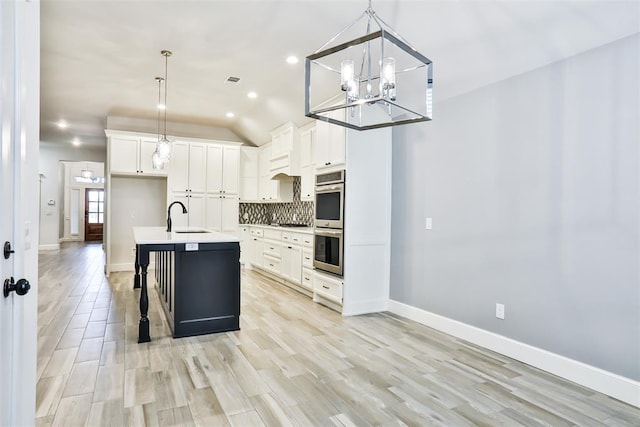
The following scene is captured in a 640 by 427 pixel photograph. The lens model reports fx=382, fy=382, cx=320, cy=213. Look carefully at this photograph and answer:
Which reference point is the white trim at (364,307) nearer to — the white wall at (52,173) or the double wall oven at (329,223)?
the double wall oven at (329,223)

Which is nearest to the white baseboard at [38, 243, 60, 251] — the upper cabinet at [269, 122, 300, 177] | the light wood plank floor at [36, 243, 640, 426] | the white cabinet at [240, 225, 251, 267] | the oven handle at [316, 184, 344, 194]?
the white cabinet at [240, 225, 251, 267]

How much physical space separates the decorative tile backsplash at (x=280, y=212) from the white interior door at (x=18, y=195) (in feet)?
15.8

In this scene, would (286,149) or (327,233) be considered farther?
(286,149)

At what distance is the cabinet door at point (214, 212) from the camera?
271 inches

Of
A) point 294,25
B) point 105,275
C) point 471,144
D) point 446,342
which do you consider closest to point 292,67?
point 294,25

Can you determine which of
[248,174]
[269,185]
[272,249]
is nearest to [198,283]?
[272,249]

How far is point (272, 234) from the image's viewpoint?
241 inches

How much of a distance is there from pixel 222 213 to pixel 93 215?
28.6ft

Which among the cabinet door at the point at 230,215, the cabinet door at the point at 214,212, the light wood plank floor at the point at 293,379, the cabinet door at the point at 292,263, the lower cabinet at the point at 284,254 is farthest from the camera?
the cabinet door at the point at 230,215

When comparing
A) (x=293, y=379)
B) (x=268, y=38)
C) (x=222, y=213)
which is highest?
(x=268, y=38)

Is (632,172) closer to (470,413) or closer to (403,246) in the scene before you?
(470,413)

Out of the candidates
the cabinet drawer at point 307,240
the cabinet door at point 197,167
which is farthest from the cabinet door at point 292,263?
the cabinet door at point 197,167

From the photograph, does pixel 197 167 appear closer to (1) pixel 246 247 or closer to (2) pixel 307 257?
(1) pixel 246 247

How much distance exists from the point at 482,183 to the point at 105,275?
19.4ft
